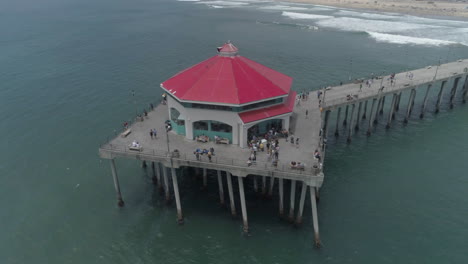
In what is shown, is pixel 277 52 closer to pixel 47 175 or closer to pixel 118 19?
pixel 47 175

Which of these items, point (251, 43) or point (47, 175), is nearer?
point (47, 175)

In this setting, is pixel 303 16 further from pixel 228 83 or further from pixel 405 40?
pixel 228 83

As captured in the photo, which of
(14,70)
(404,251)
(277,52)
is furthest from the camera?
(277,52)

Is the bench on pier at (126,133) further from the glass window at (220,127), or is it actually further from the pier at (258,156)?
the glass window at (220,127)

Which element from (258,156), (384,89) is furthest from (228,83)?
(384,89)

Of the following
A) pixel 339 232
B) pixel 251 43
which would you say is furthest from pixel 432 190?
pixel 251 43

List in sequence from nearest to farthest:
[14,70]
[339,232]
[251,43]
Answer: [339,232] → [14,70] → [251,43]

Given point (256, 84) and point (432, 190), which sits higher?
point (256, 84)
